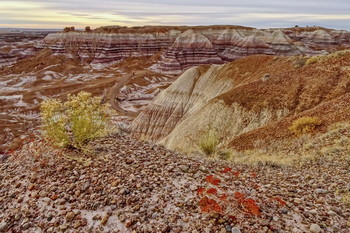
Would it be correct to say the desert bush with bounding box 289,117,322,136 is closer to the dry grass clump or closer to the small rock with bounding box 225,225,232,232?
the dry grass clump

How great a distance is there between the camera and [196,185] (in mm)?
5273

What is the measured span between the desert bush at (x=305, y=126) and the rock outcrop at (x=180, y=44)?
238 ft

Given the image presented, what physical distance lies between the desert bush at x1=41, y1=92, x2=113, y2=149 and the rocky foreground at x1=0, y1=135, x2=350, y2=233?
355mm

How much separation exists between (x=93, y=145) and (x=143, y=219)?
315cm

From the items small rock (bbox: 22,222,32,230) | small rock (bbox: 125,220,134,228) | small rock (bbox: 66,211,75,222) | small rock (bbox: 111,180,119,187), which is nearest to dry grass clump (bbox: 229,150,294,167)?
small rock (bbox: 111,180,119,187)

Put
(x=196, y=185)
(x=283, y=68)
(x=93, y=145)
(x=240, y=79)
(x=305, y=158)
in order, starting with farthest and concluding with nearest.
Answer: (x=240, y=79), (x=283, y=68), (x=305, y=158), (x=93, y=145), (x=196, y=185)

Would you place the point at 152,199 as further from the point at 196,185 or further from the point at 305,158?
the point at 305,158

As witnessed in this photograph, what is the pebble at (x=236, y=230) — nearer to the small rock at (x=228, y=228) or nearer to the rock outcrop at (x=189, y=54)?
the small rock at (x=228, y=228)

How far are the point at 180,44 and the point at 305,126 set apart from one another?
77.0 metres

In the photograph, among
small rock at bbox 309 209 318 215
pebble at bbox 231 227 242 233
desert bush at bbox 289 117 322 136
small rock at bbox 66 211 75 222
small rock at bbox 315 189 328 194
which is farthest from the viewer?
desert bush at bbox 289 117 322 136

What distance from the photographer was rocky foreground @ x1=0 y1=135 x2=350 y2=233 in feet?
14.3

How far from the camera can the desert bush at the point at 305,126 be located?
11.2 meters

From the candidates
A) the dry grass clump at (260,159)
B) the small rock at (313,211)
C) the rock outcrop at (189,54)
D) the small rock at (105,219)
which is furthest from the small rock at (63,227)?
the rock outcrop at (189,54)

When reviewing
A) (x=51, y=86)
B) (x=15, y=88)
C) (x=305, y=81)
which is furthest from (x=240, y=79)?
(x=15, y=88)
